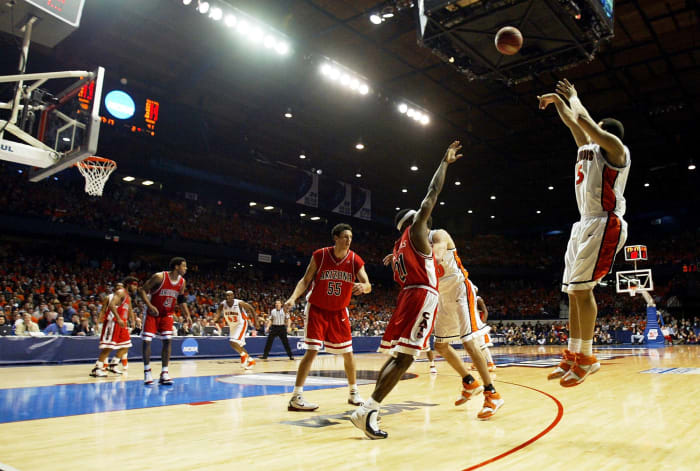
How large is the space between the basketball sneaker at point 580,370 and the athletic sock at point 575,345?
0.07 metres

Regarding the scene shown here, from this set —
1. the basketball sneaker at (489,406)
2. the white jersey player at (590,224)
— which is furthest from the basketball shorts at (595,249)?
the basketball sneaker at (489,406)

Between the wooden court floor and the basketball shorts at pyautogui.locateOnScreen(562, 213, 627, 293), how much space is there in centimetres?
124

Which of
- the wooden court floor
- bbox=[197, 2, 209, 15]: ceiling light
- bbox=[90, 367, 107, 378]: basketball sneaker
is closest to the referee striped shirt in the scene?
bbox=[90, 367, 107, 378]: basketball sneaker

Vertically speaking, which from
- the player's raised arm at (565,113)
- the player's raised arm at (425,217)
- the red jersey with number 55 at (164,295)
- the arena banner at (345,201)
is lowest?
the red jersey with number 55 at (164,295)

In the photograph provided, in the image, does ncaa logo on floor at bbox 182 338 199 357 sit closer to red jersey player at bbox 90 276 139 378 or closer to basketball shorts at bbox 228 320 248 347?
basketball shorts at bbox 228 320 248 347

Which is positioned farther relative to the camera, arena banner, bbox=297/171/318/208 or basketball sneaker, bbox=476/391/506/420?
arena banner, bbox=297/171/318/208

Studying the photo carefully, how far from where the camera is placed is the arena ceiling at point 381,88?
1296 cm

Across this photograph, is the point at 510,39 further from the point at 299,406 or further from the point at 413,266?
the point at 299,406

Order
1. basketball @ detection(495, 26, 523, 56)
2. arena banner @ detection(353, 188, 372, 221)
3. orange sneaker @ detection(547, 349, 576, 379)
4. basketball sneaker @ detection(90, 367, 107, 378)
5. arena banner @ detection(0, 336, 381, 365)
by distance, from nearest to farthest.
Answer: orange sneaker @ detection(547, 349, 576, 379) < basketball @ detection(495, 26, 523, 56) < basketball sneaker @ detection(90, 367, 107, 378) < arena banner @ detection(0, 336, 381, 365) < arena banner @ detection(353, 188, 372, 221)

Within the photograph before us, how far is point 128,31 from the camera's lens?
14.1 meters

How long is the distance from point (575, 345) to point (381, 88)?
13245 mm

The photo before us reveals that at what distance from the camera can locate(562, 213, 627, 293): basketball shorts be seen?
3.79 meters

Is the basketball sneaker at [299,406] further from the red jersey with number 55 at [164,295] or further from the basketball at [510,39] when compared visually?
the basketball at [510,39]

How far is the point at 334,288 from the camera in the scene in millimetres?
5785
